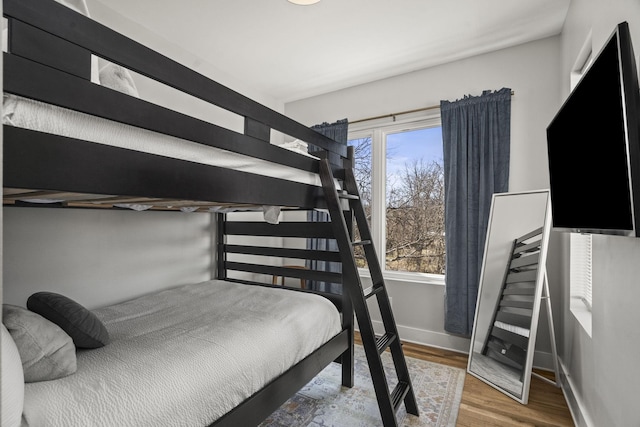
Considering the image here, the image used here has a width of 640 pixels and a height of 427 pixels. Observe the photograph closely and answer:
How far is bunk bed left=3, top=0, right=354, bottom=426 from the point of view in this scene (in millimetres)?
842

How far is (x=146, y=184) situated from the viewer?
107cm

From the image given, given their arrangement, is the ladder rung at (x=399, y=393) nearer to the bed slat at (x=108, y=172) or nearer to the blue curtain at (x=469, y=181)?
the blue curtain at (x=469, y=181)

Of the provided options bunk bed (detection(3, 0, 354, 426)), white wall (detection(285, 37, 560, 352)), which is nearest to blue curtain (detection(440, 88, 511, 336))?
white wall (detection(285, 37, 560, 352))

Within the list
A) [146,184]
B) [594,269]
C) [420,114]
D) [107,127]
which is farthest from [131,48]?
[420,114]

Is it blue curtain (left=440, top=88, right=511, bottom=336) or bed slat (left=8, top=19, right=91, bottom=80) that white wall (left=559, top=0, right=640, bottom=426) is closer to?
blue curtain (left=440, top=88, right=511, bottom=336)

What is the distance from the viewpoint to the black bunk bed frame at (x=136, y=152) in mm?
829

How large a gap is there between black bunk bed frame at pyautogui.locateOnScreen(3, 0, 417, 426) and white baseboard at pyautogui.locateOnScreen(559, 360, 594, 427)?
0.90m

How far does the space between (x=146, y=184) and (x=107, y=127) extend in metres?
0.19

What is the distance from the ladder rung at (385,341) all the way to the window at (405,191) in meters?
1.30

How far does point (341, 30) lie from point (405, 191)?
5.17 feet

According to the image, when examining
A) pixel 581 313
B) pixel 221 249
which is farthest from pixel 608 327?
pixel 221 249

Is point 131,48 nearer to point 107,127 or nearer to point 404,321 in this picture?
point 107,127

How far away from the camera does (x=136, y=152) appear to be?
1047 mm

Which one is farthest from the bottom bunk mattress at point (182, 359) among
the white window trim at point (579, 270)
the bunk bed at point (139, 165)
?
the white window trim at point (579, 270)
